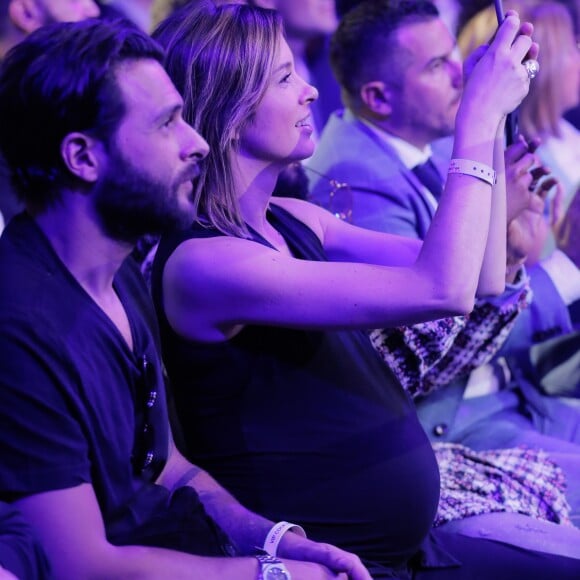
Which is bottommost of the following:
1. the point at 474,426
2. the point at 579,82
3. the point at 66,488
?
the point at 474,426

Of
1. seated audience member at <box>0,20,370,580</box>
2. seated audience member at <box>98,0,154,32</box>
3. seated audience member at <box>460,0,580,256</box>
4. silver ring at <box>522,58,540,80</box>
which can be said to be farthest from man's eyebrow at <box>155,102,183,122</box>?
seated audience member at <box>460,0,580,256</box>

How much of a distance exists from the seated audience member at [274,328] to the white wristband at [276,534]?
0.10 metres

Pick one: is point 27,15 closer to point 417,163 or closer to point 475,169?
point 417,163

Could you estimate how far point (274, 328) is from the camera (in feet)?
4.54

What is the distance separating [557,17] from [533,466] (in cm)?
217

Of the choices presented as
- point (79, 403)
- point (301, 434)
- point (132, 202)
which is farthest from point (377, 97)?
point (79, 403)

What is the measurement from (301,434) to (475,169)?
0.45 metres

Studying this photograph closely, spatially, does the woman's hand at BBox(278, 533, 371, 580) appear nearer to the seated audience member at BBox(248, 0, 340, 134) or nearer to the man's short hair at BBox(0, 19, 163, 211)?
the man's short hair at BBox(0, 19, 163, 211)

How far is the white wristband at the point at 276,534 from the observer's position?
1266 millimetres

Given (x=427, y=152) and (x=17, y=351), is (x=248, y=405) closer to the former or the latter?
(x=17, y=351)

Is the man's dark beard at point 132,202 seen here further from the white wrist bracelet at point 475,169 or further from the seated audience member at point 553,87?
the seated audience member at point 553,87

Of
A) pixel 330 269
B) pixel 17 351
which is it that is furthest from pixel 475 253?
pixel 17 351

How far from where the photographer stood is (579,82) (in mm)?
3504

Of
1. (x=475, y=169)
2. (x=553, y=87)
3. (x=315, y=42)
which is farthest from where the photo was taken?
(x=553, y=87)
